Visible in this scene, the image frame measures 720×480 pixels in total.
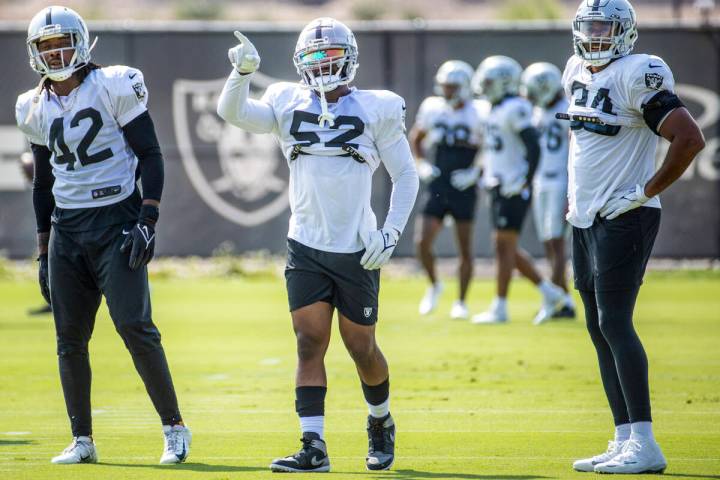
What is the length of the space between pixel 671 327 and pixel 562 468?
634 cm

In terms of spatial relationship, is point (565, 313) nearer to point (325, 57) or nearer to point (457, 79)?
point (457, 79)

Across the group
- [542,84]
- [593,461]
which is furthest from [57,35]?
[542,84]

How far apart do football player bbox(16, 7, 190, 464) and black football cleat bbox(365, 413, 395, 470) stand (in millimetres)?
802

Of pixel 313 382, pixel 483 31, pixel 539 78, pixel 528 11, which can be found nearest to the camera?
pixel 313 382

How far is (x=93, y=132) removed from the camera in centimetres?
611

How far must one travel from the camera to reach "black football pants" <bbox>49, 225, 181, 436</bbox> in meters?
6.06

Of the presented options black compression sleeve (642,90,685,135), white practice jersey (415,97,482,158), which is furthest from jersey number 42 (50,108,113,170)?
white practice jersey (415,97,482,158)

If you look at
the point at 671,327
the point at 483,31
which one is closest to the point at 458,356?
the point at 671,327

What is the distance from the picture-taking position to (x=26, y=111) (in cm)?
626

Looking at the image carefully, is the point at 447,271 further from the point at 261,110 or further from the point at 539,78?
the point at 261,110

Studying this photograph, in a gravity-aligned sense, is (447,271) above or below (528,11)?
below

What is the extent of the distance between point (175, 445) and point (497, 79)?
7069 millimetres

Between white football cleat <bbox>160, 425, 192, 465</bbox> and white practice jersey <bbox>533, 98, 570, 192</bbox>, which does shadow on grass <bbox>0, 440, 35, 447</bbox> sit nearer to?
white football cleat <bbox>160, 425, 192, 465</bbox>

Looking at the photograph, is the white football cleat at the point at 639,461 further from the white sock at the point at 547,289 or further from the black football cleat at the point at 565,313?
the black football cleat at the point at 565,313
